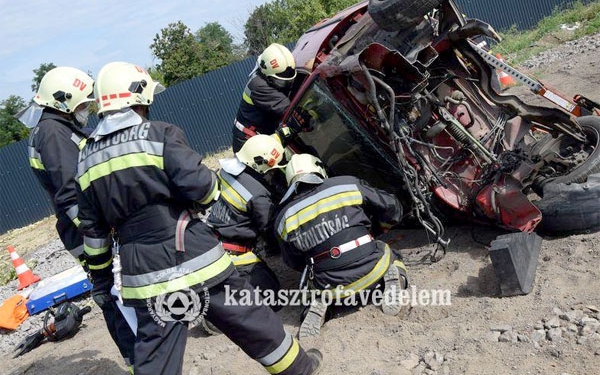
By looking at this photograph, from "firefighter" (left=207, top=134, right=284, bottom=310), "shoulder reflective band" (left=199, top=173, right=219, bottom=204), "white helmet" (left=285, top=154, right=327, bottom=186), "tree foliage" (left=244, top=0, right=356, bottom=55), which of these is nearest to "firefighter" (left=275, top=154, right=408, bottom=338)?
"white helmet" (left=285, top=154, right=327, bottom=186)

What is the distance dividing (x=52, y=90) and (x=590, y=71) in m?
7.19

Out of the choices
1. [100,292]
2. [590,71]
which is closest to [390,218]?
[100,292]

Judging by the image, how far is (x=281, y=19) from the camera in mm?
29406

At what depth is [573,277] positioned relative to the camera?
11.7ft

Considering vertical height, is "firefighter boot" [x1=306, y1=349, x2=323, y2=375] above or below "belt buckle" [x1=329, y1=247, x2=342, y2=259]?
below

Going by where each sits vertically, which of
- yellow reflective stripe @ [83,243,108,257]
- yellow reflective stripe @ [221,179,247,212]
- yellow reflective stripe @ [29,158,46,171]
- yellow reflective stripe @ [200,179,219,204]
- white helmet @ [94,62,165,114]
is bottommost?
yellow reflective stripe @ [221,179,247,212]

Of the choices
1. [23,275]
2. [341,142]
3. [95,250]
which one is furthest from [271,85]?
[23,275]

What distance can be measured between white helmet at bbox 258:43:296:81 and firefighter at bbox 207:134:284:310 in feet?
3.94

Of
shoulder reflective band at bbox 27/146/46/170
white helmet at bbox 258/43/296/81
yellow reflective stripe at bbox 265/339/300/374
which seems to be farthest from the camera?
white helmet at bbox 258/43/296/81

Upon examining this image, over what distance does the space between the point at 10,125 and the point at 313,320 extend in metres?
29.8

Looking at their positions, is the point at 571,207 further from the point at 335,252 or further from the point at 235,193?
the point at 235,193

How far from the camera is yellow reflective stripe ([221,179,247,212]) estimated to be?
177 inches

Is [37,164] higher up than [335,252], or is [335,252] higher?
[37,164]

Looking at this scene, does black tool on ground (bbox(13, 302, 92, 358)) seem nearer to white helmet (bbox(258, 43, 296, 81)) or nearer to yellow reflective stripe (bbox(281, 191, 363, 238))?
yellow reflective stripe (bbox(281, 191, 363, 238))
